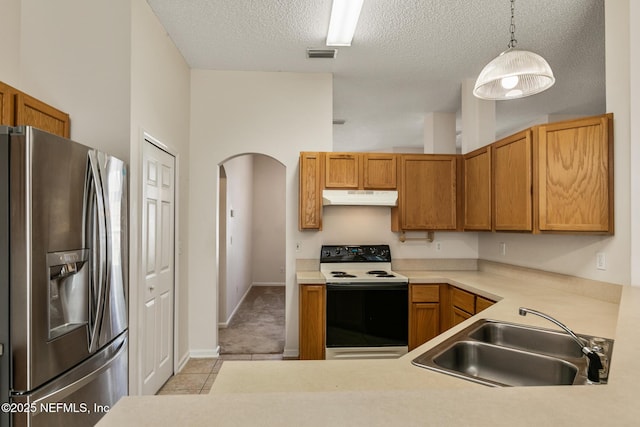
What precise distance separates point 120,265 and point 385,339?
2316 mm

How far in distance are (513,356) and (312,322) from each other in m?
2.06

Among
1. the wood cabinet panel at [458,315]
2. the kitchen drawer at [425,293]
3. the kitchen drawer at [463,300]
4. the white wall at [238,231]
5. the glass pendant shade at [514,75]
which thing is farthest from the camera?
the white wall at [238,231]

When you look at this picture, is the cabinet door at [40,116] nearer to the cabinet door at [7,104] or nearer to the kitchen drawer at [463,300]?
the cabinet door at [7,104]

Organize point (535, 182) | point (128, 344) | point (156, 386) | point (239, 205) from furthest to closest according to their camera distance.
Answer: point (239, 205), point (156, 386), point (535, 182), point (128, 344)

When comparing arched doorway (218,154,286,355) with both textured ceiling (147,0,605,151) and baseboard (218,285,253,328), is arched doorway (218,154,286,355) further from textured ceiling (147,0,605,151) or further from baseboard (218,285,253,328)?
textured ceiling (147,0,605,151)

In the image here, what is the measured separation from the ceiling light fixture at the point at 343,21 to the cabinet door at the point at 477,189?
1611mm

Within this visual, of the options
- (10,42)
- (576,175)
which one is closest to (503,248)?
(576,175)

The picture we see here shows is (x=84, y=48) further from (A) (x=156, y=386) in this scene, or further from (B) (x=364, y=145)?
(B) (x=364, y=145)

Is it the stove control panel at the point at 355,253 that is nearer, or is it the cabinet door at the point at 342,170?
the cabinet door at the point at 342,170

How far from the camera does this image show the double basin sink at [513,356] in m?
1.38

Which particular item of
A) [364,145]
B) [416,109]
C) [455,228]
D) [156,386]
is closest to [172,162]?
[156,386]

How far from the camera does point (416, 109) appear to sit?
16.6ft

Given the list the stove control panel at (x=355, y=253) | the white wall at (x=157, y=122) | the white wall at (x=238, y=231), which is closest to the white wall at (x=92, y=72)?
the white wall at (x=157, y=122)

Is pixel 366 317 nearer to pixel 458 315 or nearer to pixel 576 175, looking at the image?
pixel 458 315
